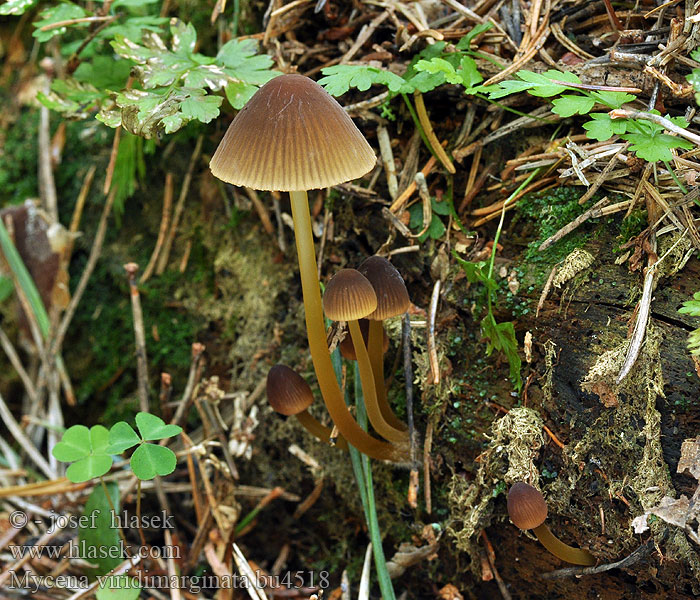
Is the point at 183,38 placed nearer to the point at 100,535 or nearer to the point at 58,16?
the point at 58,16

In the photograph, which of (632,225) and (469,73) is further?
(469,73)

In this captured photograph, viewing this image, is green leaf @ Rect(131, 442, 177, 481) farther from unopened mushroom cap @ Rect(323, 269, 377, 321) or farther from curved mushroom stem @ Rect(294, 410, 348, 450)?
unopened mushroom cap @ Rect(323, 269, 377, 321)

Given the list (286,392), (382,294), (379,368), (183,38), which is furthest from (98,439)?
(183,38)

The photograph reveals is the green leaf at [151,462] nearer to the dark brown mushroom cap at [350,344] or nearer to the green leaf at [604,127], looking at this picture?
the dark brown mushroom cap at [350,344]

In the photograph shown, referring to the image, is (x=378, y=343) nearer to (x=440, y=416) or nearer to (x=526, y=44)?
(x=440, y=416)

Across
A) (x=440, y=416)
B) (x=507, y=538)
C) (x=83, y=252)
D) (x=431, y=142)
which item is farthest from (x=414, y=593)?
(x=83, y=252)

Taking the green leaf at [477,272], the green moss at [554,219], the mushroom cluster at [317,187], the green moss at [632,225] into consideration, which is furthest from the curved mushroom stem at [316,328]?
the green moss at [632,225]

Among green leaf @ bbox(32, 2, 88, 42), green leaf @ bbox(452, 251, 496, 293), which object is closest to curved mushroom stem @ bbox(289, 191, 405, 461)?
green leaf @ bbox(452, 251, 496, 293)
